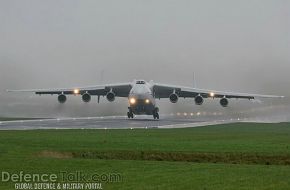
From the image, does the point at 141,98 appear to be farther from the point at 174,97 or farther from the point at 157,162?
the point at 157,162

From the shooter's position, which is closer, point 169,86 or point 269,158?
point 269,158

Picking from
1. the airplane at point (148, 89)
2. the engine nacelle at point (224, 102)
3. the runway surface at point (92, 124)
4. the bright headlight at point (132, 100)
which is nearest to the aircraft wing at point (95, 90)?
the airplane at point (148, 89)

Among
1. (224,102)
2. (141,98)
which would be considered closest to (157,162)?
(141,98)

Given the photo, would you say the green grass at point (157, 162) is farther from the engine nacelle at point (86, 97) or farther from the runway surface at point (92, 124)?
the engine nacelle at point (86, 97)

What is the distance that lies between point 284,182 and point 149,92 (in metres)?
46.7

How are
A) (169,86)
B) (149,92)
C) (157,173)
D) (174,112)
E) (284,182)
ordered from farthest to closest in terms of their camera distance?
(174,112), (169,86), (149,92), (157,173), (284,182)

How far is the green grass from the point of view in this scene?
17.6 meters

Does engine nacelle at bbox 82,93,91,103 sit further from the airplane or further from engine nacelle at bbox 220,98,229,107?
engine nacelle at bbox 220,98,229,107

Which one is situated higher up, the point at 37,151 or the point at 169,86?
the point at 169,86

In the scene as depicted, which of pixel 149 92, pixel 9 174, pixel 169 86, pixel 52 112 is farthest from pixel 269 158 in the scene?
pixel 52 112

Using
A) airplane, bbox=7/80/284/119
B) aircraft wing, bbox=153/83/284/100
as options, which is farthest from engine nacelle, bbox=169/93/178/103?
aircraft wing, bbox=153/83/284/100

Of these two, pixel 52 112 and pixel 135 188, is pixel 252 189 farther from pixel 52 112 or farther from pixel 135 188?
Answer: pixel 52 112

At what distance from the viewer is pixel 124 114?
291 ft

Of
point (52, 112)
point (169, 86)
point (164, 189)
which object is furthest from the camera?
point (52, 112)
